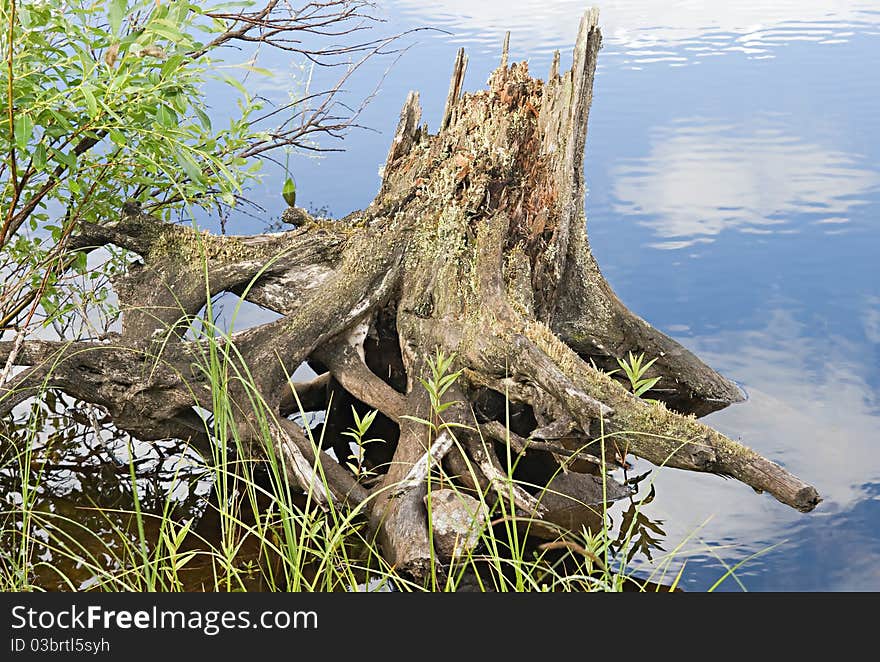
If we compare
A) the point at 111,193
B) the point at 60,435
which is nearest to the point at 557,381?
the point at 111,193

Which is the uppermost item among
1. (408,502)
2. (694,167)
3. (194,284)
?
(694,167)

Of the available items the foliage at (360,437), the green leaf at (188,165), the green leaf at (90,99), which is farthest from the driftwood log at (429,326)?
the green leaf at (90,99)

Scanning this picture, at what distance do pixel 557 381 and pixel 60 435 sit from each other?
9.23ft

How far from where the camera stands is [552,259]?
211 inches

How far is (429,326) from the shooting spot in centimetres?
477

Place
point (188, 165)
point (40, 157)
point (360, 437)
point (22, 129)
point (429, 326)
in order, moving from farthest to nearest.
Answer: point (429, 326)
point (360, 437)
point (40, 157)
point (188, 165)
point (22, 129)

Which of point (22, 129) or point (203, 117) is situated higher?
point (203, 117)

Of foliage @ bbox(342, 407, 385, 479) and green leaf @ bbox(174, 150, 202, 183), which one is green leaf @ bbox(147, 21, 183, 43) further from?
foliage @ bbox(342, 407, 385, 479)

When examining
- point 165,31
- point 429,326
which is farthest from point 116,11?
point 429,326

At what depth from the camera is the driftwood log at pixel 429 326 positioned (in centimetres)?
424

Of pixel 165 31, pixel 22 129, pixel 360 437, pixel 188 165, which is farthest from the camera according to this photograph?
pixel 360 437

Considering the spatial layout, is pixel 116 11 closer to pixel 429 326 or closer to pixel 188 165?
pixel 188 165

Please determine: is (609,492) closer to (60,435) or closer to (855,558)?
(855,558)

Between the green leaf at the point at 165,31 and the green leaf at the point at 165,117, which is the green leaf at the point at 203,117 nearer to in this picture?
the green leaf at the point at 165,117
